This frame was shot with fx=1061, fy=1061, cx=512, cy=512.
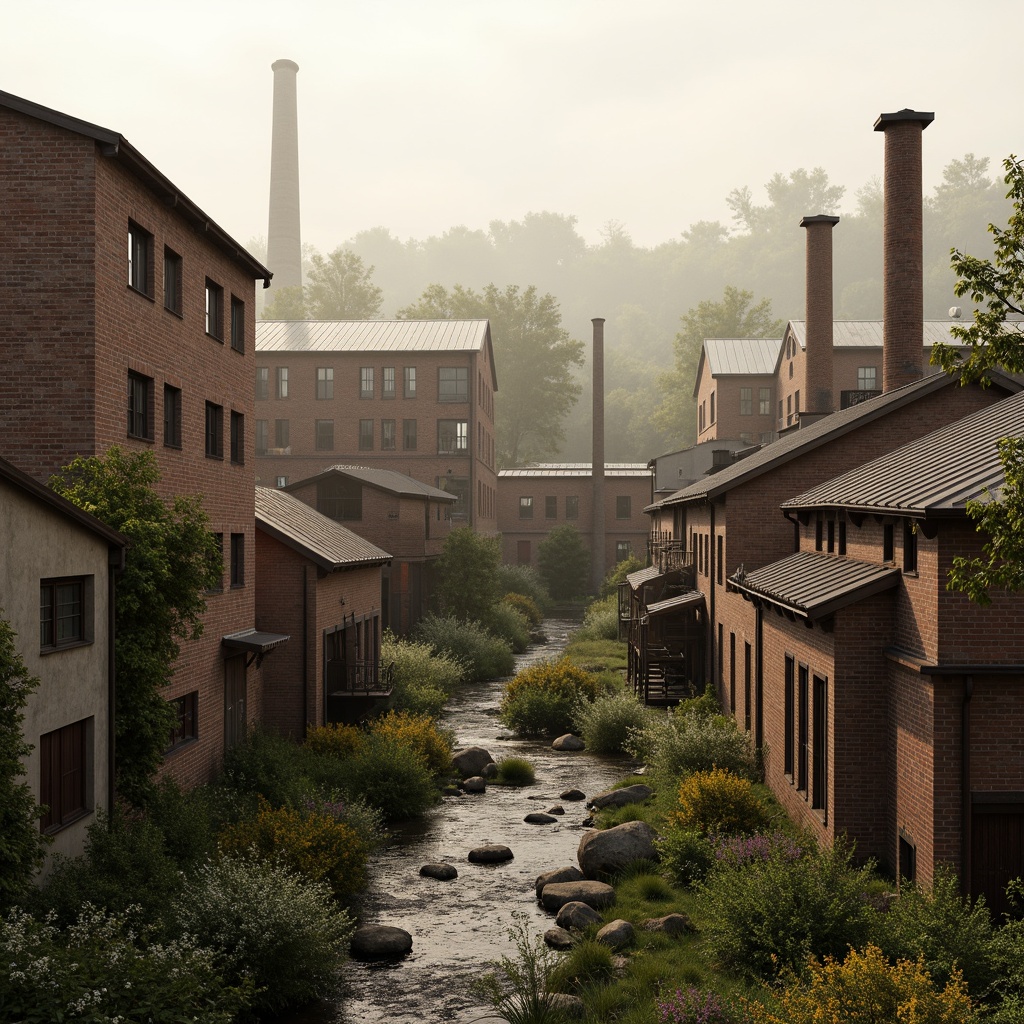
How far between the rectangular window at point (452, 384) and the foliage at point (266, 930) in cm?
4668

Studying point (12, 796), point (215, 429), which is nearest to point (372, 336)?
point (215, 429)

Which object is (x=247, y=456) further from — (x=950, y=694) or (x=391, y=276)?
(x=391, y=276)

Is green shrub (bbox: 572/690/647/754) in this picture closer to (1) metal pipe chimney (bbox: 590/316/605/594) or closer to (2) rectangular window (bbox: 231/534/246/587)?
(2) rectangular window (bbox: 231/534/246/587)

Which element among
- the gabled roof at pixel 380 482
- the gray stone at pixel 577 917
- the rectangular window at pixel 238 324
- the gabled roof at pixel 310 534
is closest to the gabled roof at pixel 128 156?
the rectangular window at pixel 238 324

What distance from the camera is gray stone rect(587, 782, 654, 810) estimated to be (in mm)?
21344

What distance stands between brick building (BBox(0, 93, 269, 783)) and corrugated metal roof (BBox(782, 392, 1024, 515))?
10.5 meters

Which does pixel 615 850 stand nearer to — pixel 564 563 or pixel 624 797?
pixel 624 797

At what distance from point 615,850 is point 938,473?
25.4ft

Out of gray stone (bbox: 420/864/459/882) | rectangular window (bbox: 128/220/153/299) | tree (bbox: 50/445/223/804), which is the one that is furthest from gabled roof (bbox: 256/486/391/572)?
tree (bbox: 50/445/223/804)

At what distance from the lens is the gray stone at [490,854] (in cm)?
1845

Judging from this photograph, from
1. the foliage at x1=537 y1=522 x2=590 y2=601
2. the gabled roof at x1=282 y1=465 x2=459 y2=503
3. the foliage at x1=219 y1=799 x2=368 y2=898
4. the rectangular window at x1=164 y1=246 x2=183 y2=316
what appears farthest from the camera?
the foliage at x1=537 y1=522 x2=590 y2=601

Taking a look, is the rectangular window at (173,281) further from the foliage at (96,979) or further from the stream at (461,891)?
the foliage at (96,979)

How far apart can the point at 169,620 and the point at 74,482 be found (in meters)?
2.25

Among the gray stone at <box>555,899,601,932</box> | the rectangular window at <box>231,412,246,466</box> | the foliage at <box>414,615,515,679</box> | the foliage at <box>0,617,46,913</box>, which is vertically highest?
the rectangular window at <box>231,412,246,466</box>
